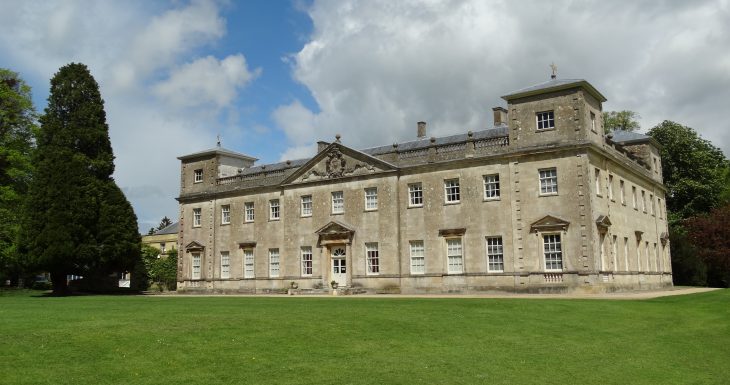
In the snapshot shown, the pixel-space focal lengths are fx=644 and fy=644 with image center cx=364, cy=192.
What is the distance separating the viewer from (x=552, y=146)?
2994 cm

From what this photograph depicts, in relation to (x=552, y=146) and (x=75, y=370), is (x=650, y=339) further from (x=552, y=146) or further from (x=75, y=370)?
(x=552, y=146)

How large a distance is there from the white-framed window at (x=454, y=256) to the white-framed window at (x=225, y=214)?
16065 mm

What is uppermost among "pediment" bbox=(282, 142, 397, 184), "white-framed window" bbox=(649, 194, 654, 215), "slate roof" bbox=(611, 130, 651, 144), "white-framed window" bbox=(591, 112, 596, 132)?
"slate roof" bbox=(611, 130, 651, 144)

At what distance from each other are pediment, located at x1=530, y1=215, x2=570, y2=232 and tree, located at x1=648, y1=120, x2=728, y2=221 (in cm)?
2309

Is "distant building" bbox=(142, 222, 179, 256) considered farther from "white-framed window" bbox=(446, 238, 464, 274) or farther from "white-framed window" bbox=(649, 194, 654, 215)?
"white-framed window" bbox=(649, 194, 654, 215)

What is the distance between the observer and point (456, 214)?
32.5 m

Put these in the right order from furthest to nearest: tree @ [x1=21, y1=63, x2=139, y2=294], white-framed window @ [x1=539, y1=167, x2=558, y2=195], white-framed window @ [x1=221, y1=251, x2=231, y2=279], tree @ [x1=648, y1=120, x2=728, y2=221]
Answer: tree @ [x1=648, y1=120, x2=728, y2=221]
white-framed window @ [x1=221, y1=251, x2=231, y2=279]
tree @ [x1=21, y1=63, x2=139, y2=294]
white-framed window @ [x1=539, y1=167, x2=558, y2=195]

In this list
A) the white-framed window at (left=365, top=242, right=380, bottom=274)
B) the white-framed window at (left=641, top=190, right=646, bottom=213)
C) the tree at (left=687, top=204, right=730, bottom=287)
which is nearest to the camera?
the white-framed window at (left=365, top=242, right=380, bottom=274)

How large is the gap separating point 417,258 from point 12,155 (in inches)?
973

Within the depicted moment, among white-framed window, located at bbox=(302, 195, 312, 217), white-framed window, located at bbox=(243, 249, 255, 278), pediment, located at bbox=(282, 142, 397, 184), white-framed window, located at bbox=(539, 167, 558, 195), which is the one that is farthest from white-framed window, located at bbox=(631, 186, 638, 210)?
white-framed window, located at bbox=(243, 249, 255, 278)

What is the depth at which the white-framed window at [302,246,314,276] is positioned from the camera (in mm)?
37531

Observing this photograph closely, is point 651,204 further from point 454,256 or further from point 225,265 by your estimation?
point 225,265

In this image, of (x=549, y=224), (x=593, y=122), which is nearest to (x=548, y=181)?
(x=549, y=224)

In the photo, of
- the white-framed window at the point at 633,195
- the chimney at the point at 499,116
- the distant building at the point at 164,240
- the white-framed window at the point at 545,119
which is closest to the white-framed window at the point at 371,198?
the chimney at the point at 499,116
